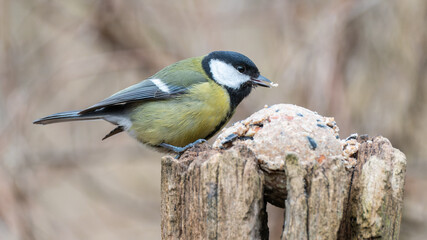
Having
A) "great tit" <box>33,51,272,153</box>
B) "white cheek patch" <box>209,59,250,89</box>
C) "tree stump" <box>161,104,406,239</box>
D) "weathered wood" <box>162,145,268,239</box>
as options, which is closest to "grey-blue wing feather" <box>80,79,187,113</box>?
"great tit" <box>33,51,272,153</box>

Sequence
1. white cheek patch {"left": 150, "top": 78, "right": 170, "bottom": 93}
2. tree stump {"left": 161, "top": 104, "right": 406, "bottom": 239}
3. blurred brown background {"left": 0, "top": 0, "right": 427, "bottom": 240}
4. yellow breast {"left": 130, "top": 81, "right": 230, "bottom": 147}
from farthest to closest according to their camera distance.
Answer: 1. blurred brown background {"left": 0, "top": 0, "right": 427, "bottom": 240}
2. white cheek patch {"left": 150, "top": 78, "right": 170, "bottom": 93}
3. yellow breast {"left": 130, "top": 81, "right": 230, "bottom": 147}
4. tree stump {"left": 161, "top": 104, "right": 406, "bottom": 239}

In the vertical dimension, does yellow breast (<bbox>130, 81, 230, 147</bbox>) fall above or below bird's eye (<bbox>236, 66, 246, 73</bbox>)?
below

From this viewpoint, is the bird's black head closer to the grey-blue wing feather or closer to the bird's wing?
the bird's wing

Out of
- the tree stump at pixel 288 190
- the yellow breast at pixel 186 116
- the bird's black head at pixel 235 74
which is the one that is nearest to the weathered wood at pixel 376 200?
the tree stump at pixel 288 190

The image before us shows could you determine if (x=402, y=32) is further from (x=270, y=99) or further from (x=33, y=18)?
(x=33, y=18)

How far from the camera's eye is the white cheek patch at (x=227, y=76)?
2531 millimetres

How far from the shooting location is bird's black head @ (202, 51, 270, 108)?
253 centimetres

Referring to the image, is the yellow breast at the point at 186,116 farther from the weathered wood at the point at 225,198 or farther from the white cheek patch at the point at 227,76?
the weathered wood at the point at 225,198

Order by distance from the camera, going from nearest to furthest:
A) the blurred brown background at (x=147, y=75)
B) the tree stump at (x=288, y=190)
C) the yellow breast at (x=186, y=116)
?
1. the tree stump at (x=288, y=190)
2. the yellow breast at (x=186, y=116)
3. the blurred brown background at (x=147, y=75)

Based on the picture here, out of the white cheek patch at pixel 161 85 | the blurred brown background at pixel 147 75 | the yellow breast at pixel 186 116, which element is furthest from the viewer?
the blurred brown background at pixel 147 75

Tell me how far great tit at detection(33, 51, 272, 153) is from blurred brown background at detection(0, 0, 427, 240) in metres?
1.10

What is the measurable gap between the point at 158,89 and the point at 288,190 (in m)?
1.32

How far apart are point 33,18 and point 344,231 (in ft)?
11.6

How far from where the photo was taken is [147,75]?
4125mm
